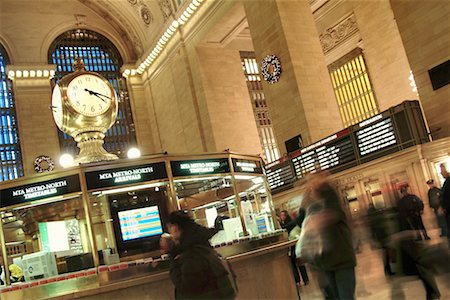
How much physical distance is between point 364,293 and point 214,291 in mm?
3033

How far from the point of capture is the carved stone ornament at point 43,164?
62.3 ft

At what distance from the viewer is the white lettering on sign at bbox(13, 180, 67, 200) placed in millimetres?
4781

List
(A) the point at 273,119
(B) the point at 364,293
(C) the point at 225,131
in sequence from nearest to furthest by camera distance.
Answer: (B) the point at 364,293, (A) the point at 273,119, (C) the point at 225,131

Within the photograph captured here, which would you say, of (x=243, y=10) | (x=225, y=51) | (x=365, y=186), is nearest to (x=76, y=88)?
(x=365, y=186)

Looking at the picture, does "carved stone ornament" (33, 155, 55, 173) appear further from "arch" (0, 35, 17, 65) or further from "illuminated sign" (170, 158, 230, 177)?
"illuminated sign" (170, 158, 230, 177)

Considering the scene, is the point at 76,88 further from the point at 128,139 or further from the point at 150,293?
the point at 128,139

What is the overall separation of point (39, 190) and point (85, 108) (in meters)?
1.47

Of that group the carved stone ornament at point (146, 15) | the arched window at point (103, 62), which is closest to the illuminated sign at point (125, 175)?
the carved stone ornament at point (146, 15)

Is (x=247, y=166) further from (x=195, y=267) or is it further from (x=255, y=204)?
(x=195, y=267)

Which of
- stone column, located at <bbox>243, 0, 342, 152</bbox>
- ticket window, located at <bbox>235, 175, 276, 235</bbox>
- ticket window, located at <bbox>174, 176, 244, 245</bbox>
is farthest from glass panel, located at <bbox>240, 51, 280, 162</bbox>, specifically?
ticket window, located at <bbox>174, 176, 244, 245</bbox>

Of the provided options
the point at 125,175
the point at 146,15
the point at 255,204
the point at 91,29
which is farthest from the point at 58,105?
the point at 91,29

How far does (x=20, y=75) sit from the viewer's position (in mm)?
19594

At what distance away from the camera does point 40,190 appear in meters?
4.81

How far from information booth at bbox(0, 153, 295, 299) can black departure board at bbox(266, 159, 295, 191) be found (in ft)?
29.9
